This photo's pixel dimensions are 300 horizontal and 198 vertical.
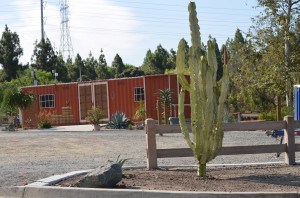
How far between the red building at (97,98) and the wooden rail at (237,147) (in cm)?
1701

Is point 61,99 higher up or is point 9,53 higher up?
point 9,53

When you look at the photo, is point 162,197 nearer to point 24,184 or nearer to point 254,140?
point 24,184

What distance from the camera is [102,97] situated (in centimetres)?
3005

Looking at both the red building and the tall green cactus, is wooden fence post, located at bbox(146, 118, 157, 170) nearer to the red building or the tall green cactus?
the tall green cactus

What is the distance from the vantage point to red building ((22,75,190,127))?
2830 centimetres

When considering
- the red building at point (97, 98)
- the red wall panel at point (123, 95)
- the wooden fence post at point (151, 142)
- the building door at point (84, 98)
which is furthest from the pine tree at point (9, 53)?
the wooden fence post at point (151, 142)

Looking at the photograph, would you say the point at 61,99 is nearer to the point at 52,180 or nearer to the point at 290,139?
the point at 290,139

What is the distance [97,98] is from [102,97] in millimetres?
327

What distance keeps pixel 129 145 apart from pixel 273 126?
719 cm

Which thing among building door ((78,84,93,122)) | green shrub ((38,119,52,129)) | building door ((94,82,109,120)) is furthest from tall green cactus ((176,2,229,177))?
building door ((78,84,93,122))

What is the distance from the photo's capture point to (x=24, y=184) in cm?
855

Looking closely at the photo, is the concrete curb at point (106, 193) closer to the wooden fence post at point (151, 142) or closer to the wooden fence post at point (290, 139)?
the wooden fence post at point (151, 142)

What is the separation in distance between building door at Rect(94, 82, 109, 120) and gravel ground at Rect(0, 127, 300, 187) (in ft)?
33.4

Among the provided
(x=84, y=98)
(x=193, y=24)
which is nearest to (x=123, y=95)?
(x=84, y=98)
